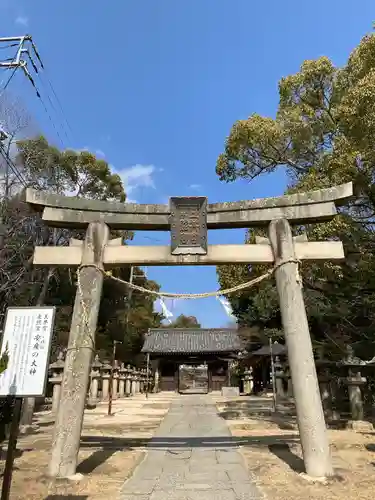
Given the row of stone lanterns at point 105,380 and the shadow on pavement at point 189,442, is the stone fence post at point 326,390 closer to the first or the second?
the shadow on pavement at point 189,442

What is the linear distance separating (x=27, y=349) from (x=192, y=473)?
3232 mm

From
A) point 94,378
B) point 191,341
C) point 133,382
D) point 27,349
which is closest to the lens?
point 27,349

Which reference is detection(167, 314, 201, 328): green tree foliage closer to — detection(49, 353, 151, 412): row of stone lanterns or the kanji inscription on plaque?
detection(49, 353, 151, 412): row of stone lanterns

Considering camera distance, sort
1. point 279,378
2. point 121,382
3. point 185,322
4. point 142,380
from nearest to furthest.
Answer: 1. point 279,378
2. point 121,382
3. point 142,380
4. point 185,322

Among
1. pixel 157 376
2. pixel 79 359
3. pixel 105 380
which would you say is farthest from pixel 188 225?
pixel 157 376

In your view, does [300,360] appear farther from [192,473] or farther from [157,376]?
[157,376]

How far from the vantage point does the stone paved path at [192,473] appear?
16.5 feet

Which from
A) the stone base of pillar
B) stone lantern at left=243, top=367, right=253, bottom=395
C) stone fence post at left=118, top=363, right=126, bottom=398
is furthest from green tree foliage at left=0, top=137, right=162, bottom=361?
stone lantern at left=243, top=367, right=253, bottom=395

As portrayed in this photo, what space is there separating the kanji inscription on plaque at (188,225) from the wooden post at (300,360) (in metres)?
1.20

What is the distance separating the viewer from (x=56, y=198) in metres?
6.94

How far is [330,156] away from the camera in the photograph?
1080cm

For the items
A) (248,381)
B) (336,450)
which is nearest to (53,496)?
(336,450)

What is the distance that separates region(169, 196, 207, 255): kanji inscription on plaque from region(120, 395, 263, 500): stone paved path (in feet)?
11.3

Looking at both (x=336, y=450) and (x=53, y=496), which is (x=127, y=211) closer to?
(x=53, y=496)
